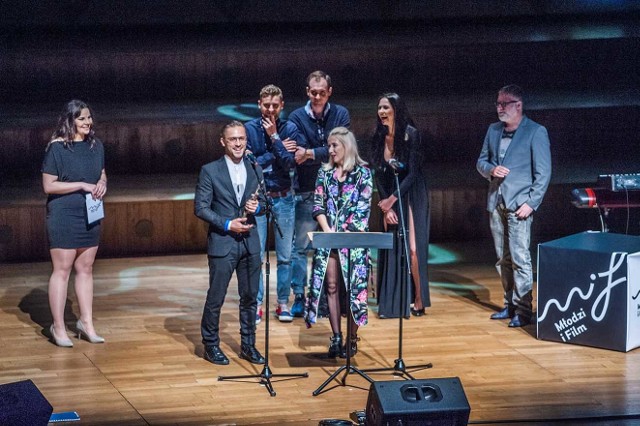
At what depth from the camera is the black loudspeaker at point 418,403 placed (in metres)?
4.48

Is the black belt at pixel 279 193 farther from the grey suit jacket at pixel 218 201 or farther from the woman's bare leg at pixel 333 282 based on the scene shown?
the woman's bare leg at pixel 333 282

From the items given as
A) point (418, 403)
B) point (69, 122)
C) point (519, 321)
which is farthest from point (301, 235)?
point (418, 403)

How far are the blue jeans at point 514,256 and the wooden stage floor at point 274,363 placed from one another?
0.19 meters

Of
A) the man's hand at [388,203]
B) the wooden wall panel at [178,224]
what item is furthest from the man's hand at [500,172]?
the wooden wall panel at [178,224]

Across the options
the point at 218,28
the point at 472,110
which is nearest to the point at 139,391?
the point at 472,110

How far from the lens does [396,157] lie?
669 centimetres

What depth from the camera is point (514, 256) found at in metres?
6.76

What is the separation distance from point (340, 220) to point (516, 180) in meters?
1.31

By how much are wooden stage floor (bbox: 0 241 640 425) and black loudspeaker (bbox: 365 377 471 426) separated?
0.63 m

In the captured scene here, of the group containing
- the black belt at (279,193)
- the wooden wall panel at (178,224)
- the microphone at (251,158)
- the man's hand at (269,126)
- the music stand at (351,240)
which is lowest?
the wooden wall panel at (178,224)

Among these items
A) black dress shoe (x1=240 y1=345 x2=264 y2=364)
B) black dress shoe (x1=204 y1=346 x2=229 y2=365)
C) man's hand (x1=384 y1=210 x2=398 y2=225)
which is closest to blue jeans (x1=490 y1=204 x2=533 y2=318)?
man's hand (x1=384 y1=210 x2=398 y2=225)

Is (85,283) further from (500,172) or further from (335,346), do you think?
(500,172)

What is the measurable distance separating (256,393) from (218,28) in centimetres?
694

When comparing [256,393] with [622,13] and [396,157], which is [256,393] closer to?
[396,157]
